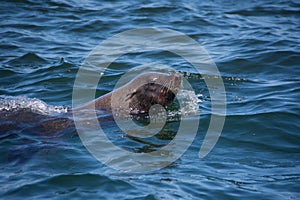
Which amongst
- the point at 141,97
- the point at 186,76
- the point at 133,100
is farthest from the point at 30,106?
the point at 186,76

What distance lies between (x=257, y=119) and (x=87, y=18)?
24.4 ft

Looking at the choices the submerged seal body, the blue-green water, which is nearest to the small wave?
the blue-green water

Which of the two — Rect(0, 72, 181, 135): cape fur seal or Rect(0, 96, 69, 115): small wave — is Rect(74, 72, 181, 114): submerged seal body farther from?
Rect(0, 96, 69, 115): small wave

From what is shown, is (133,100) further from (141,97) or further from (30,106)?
(30,106)

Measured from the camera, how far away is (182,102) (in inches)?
355

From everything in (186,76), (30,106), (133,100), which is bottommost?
(30,106)

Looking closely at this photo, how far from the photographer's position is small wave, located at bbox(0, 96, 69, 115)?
8.16 m

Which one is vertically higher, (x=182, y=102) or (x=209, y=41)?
(x=209, y=41)

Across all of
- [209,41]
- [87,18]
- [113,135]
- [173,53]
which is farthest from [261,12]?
[113,135]

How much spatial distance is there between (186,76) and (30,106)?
3.45 m

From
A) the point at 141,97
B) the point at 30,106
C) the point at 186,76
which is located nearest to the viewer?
the point at 141,97

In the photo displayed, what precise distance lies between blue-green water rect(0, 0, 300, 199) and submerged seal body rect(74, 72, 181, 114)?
453mm

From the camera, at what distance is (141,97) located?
8.22 m

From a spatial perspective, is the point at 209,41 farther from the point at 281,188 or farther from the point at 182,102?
the point at 281,188
